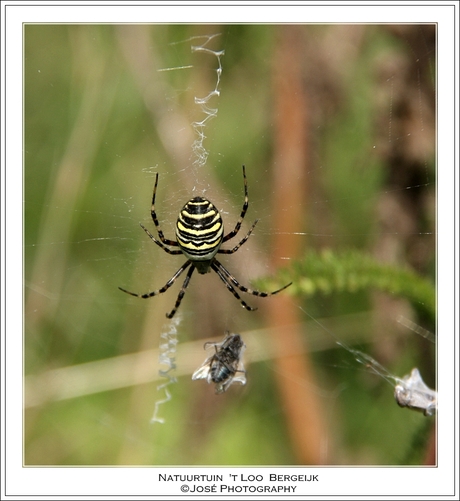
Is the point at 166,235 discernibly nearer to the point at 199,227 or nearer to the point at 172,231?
the point at 172,231

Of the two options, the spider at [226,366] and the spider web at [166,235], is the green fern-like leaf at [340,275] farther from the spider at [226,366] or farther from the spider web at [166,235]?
the spider web at [166,235]

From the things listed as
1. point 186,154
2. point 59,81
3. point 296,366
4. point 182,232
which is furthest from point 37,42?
point 296,366

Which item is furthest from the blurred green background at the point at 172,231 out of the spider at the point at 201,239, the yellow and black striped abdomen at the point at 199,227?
the yellow and black striped abdomen at the point at 199,227

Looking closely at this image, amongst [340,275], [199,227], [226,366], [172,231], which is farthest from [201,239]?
[340,275]

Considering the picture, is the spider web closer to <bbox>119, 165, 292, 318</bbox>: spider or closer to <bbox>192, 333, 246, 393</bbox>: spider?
<bbox>119, 165, 292, 318</bbox>: spider

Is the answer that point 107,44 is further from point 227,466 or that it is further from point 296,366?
point 227,466

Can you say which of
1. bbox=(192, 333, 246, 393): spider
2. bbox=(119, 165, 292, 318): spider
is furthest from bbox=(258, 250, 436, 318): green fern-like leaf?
bbox=(192, 333, 246, 393): spider
